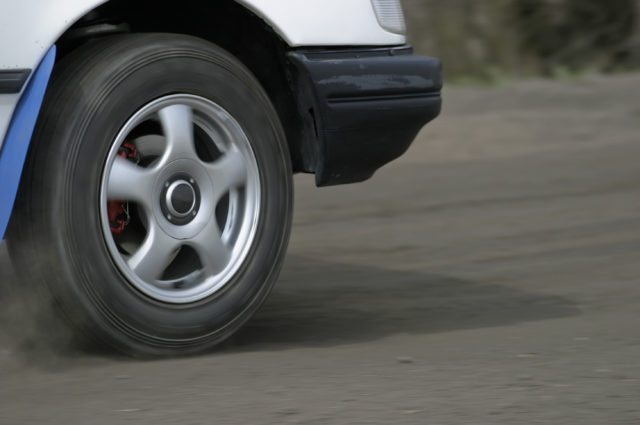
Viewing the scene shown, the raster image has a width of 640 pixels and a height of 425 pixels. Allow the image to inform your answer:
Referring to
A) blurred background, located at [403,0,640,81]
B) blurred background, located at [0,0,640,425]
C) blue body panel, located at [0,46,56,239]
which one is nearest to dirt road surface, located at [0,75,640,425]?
blurred background, located at [0,0,640,425]

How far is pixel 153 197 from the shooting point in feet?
14.3

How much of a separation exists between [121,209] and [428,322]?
52.8 inches

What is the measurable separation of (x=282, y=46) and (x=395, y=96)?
41 cm

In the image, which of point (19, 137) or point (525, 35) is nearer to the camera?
point (19, 137)

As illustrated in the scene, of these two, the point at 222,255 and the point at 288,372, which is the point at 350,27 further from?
the point at 288,372

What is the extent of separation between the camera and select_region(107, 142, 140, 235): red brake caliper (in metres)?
4.38

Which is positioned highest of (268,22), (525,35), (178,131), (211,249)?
(525,35)

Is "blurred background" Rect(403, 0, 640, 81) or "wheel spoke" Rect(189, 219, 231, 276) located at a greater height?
"blurred background" Rect(403, 0, 640, 81)

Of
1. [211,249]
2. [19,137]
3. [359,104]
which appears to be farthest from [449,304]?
[19,137]

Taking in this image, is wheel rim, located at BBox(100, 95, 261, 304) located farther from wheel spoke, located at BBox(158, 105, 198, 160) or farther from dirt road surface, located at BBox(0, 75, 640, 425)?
dirt road surface, located at BBox(0, 75, 640, 425)

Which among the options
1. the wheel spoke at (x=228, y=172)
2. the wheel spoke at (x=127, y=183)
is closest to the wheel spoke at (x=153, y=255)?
the wheel spoke at (x=127, y=183)

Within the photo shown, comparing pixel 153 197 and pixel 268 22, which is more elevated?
pixel 268 22

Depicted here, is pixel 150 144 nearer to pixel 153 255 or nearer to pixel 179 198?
pixel 179 198

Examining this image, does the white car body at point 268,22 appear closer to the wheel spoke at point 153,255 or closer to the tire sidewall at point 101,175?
the tire sidewall at point 101,175
